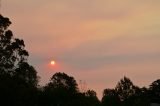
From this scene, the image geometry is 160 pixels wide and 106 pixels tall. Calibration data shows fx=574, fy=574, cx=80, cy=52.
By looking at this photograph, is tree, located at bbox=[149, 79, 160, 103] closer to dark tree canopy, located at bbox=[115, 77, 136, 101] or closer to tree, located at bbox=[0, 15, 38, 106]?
Result: dark tree canopy, located at bbox=[115, 77, 136, 101]

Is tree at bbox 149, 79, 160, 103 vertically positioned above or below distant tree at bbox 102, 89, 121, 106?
above

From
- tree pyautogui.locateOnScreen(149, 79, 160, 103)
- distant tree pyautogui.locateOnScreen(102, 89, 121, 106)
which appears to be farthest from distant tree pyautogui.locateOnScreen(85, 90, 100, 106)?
tree pyautogui.locateOnScreen(149, 79, 160, 103)

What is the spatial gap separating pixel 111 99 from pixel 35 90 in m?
29.7

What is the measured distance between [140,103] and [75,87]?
21.2 meters

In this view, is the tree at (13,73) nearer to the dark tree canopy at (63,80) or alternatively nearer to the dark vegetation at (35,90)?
the dark vegetation at (35,90)

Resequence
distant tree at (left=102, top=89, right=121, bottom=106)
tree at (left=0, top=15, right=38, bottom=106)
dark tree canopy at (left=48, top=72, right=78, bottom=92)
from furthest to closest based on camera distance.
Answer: dark tree canopy at (left=48, top=72, right=78, bottom=92) → distant tree at (left=102, top=89, right=121, bottom=106) → tree at (left=0, top=15, right=38, bottom=106)

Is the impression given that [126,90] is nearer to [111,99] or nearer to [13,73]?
[111,99]

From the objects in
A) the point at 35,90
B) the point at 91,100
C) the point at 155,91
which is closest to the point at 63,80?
the point at 91,100

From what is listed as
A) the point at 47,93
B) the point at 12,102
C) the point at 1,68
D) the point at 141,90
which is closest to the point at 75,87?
the point at 141,90

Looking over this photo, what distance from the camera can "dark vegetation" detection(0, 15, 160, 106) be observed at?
91.9 m

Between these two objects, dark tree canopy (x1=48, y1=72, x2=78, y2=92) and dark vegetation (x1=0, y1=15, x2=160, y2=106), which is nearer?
dark vegetation (x1=0, y1=15, x2=160, y2=106)

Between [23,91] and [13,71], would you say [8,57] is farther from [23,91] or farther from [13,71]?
[23,91]

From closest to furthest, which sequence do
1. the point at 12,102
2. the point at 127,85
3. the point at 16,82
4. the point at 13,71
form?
the point at 12,102, the point at 16,82, the point at 13,71, the point at 127,85

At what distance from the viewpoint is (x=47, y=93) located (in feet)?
363
